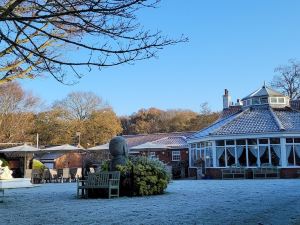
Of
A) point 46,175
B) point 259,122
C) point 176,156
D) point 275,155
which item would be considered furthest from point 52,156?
point 275,155

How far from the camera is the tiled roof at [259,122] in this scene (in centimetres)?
3123

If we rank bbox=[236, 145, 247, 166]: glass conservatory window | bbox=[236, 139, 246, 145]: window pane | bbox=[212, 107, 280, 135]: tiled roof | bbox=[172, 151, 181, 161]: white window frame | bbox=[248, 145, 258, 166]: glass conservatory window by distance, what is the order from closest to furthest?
bbox=[248, 145, 258, 166]: glass conservatory window → bbox=[212, 107, 280, 135]: tiled roof → bbox=[236, 145, 247, 166]: glass conservatory window → bbox=[236, 139, 246, 145]: window pane → bbox=[172, 151, 181, 161]: white window frame

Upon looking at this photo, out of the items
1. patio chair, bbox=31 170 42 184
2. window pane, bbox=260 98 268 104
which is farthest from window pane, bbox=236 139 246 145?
patio chair, bbox=31 170 42 184

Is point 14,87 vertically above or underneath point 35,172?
above

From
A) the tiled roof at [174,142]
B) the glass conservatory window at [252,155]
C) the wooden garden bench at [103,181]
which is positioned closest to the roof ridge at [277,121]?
the glass conservatory window at [252,155]

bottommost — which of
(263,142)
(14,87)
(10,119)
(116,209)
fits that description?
(116,209)

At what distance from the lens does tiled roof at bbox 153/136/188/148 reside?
140 ft

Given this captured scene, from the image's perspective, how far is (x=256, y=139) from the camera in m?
31.3

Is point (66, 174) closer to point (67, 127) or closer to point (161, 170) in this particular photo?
point (161, 170)

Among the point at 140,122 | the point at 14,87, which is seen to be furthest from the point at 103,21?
the point at 140,122

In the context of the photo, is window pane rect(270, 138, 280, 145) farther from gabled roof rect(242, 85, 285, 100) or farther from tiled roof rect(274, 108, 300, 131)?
gabled roof rect(242, 85, 285, 100)

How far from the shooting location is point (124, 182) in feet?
53.4

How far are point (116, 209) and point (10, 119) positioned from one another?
126 feet

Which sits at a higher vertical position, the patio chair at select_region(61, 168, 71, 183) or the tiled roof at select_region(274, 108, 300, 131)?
the tiled roof at select_region(274, 108, 300, 131)
